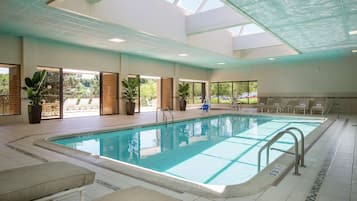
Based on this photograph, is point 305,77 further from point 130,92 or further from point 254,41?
point 130,92

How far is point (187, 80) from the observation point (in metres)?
16.3

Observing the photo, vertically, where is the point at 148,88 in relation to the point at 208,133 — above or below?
above

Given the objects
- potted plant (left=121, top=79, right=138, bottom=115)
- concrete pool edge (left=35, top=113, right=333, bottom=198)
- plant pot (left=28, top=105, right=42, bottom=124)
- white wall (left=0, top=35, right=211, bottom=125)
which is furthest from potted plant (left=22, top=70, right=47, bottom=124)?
concrete pool edge (left=35, top=113, right=333, bottom=198)

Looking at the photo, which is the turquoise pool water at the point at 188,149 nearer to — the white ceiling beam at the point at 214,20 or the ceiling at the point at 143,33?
the ceiling at the point at 143,33

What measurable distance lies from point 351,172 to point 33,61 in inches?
379

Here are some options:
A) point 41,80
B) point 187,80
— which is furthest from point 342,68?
point 41,80

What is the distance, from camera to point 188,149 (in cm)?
584

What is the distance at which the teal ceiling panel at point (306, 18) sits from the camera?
5.22m

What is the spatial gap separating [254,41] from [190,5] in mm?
3662

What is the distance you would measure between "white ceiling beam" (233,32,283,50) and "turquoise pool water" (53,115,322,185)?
14.0 feet

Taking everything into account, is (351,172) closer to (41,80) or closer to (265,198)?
(265,198)

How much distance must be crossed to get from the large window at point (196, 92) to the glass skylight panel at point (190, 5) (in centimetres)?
759

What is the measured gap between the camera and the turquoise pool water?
168 inches

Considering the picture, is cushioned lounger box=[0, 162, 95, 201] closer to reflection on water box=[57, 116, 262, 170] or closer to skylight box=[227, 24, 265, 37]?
reflection on water box=[57, 116, 262, 170]
